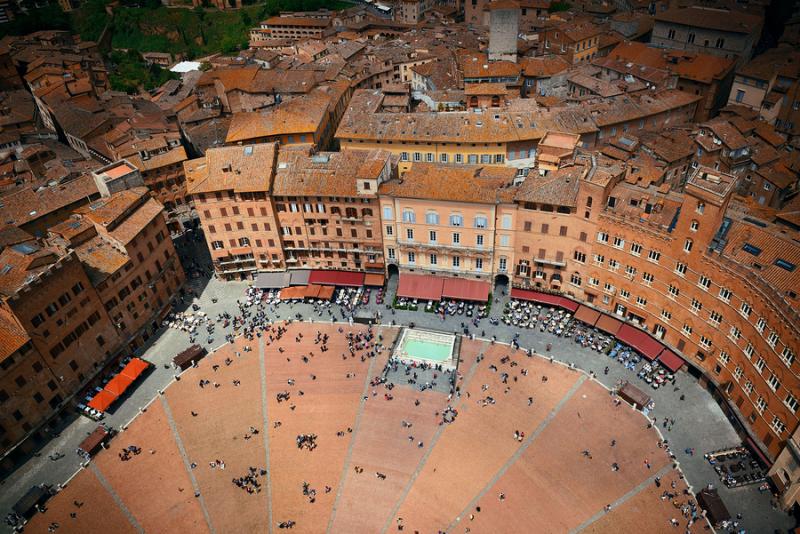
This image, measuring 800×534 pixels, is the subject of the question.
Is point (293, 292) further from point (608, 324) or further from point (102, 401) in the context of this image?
point (608, 324)

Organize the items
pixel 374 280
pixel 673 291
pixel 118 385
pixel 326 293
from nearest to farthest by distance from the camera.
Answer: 1. pixel 673 291
2. pixel 118 385
3. pixel 326 293
4. pixel 374 280

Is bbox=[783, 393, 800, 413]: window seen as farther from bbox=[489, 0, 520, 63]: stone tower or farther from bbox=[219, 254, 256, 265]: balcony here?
bbox=[489, 0, 520, 63]: stone tower

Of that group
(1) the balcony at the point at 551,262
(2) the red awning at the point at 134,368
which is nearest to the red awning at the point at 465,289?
(1) the balcony at the point at 551,262

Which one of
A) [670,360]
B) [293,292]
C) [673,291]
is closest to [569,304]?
[673,291]

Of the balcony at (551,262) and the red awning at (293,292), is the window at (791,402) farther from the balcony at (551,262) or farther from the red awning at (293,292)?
the red awning at (293,292)

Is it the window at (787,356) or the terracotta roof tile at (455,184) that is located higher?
the terracotta roof tile at (455,184)

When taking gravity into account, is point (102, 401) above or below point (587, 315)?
below
